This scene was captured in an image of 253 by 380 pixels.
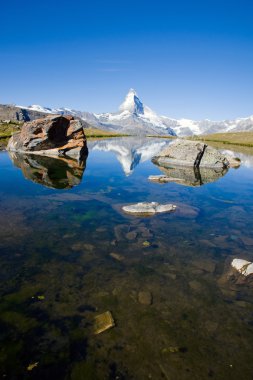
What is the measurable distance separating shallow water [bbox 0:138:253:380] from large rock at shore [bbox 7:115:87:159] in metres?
37.0

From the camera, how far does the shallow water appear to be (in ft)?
27.5

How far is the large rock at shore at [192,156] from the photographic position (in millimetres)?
50094

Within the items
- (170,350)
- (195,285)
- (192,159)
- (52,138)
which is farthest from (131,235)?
(52,138)

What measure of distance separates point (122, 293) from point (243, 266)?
19.3 feet

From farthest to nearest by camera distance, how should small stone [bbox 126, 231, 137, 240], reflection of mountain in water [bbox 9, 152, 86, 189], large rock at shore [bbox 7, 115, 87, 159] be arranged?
large rock at shore [bbox 7, 115, 87, 159] → reflection of mountain in water [bbox 9, 152, 86, 189] → small stone [bbox 126, 231, 137, 240]

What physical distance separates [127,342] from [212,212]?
16.3 meters

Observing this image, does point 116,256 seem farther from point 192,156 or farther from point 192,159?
point 192,156

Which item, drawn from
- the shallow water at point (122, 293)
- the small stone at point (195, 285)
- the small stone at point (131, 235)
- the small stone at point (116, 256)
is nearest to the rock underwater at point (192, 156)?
the shallow water at point (122, 293)

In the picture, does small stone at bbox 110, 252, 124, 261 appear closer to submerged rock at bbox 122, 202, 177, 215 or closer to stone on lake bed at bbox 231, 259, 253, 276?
stone on lake bed at bbox 231, 259, 253, 276

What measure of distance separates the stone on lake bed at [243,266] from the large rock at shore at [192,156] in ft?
121

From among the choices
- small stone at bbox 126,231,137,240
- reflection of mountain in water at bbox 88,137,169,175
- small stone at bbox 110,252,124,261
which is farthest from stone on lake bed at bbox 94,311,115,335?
reflection of mountain in water at bbox 88,137,169,175

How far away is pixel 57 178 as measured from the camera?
112 ft

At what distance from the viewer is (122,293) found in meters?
11.6

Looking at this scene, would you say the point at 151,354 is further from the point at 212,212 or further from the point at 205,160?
the point at 205,160
